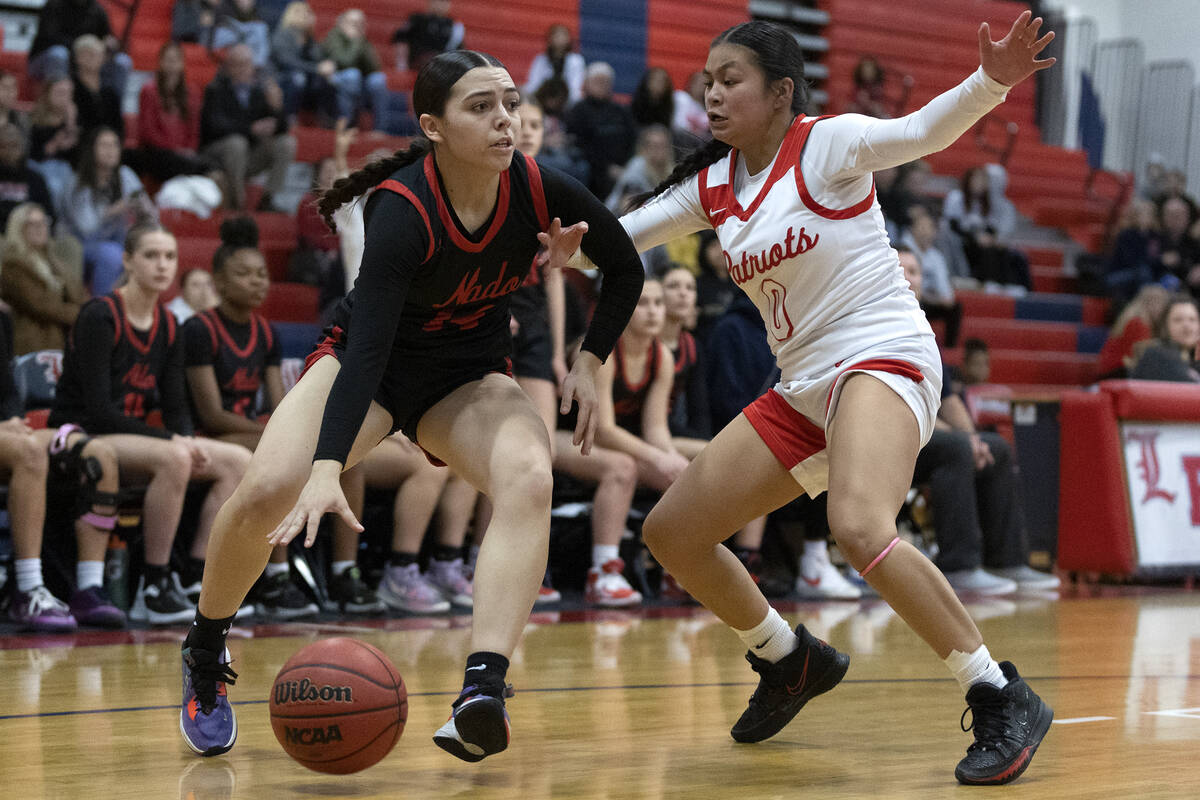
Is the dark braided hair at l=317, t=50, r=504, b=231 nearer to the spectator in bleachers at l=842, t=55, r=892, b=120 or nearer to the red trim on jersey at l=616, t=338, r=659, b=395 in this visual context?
the red trim on jersey at l=616, t=338, r=659, b=395

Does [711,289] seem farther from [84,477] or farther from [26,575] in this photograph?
[26,575]

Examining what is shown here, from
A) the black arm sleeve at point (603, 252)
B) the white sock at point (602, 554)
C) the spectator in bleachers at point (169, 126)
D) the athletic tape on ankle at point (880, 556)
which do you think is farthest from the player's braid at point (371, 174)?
the spectator in bleachers at point (169, 126)

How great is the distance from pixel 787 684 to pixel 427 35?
9.66 metres

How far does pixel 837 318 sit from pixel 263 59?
28.1 feet

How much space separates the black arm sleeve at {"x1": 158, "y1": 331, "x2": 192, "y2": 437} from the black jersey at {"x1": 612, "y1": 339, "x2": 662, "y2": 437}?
213 cm

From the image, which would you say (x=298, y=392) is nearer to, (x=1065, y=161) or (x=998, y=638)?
(x=998, y=638)

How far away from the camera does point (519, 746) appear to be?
363 cm

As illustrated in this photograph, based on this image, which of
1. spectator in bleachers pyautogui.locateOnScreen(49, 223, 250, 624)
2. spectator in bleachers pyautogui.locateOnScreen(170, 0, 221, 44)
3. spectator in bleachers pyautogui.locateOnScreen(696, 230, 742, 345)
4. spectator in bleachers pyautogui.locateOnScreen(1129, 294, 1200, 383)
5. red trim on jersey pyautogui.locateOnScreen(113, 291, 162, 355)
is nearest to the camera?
spectator in bleachers pyautogui.locateOnScreen(49, 223, 250, 624)

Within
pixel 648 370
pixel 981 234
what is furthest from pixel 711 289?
pixel 981 234

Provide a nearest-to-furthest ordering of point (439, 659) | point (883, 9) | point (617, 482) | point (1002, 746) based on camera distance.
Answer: point (1002, 746)
point (439, 659)
point (617, 482)
point (883, 9)

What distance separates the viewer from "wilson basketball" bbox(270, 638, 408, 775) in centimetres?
301

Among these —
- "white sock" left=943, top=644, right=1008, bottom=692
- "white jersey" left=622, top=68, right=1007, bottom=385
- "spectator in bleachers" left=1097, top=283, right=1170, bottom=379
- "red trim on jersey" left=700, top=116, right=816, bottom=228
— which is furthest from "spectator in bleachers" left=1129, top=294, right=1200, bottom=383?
"white sock" left=943, top=644, right=1008, bottom=692

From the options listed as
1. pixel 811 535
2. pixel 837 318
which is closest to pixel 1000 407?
pixel 811 535

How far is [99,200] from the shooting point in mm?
8695
